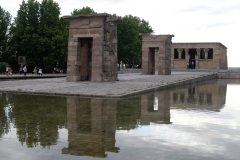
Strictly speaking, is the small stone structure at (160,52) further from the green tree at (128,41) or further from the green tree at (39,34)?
the green tree at (128,41)

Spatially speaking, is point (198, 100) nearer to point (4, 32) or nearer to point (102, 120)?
point (102, 120)

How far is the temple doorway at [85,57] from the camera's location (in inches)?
933

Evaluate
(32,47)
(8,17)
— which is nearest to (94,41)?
(32,47)

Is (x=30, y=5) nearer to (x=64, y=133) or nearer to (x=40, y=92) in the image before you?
(x=40, y=92)

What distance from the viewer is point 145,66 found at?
124 feet

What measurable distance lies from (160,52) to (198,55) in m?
30.0

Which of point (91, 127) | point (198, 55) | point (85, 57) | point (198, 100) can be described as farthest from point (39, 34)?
point (91, 127)

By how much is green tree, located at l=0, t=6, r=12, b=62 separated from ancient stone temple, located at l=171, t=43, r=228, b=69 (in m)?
30.6

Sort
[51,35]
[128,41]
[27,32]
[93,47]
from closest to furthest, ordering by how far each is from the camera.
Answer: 1. [93,47]
2. [27,32]
3. [51,35]
4. [128,41]

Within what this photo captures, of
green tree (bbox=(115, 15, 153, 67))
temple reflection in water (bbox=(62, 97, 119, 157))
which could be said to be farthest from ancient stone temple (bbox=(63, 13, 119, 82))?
green tree (bbox=(115, 15, 153, 67))

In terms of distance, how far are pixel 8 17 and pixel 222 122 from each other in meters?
53.9

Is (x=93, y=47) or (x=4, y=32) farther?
(x=4, y=32)

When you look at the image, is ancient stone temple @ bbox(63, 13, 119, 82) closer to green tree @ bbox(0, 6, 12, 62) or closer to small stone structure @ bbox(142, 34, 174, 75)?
small stone structure @ bbox(142, 34, 174, 75)

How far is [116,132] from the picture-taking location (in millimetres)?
7059
